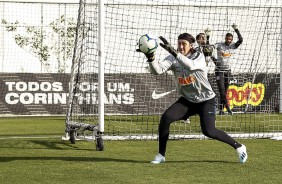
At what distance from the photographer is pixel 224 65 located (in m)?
18.8

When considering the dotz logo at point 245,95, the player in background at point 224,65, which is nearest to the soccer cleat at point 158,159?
the player in background at point 224,65

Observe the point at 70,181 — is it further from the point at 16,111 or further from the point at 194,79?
the point at 16,111

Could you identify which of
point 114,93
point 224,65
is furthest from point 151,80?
point 224,65

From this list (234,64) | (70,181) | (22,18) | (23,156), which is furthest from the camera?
(22,18)

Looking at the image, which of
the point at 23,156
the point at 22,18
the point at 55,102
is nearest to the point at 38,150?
the point at 23,156

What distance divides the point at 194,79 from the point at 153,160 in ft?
4.31

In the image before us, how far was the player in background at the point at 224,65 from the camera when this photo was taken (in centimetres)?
1822

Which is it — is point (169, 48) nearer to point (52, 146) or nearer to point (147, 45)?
point (147, 45)

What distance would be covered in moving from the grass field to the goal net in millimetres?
712

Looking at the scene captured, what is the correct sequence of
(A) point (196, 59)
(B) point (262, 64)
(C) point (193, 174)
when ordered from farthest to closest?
(B) point (262, 64), (A) point (196, 59), (C) point (193, 174)

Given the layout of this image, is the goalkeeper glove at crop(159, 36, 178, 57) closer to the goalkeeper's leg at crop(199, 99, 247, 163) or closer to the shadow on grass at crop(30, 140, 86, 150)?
the goalkeeper's leg at crop(199, 99, 247, 163)

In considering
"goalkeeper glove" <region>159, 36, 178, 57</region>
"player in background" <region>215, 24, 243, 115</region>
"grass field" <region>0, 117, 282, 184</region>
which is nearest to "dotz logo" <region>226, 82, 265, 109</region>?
"player in background" <region>215, 24, 243, 115</region>

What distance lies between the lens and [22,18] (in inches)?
1082

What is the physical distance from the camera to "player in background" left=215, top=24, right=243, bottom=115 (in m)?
18.2
